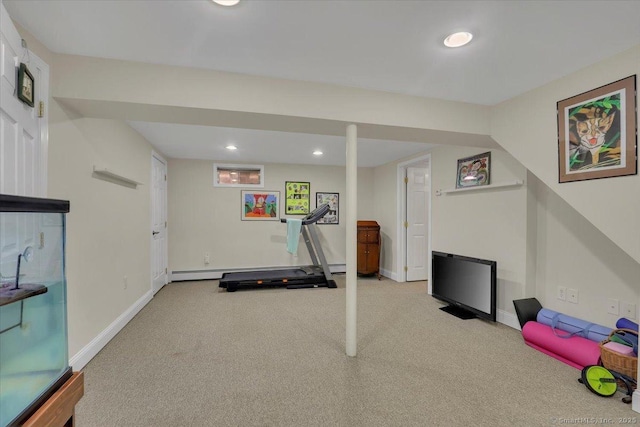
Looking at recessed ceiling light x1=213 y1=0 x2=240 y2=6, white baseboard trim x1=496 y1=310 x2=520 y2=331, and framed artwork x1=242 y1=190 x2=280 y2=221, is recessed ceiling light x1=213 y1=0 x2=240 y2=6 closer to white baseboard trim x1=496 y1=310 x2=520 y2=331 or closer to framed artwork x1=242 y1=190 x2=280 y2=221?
white baseboard trim x1=496 y1=310 x2=520 y2=331

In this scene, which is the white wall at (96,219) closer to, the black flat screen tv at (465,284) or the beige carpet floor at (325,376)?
the beige carpet floor at (325,376)

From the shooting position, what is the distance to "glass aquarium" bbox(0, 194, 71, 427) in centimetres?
85

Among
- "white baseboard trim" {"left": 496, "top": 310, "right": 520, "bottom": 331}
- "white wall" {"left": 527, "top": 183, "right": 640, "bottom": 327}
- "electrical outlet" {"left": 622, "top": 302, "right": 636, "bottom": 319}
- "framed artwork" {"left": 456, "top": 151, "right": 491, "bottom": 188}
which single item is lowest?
"white baseboard trim" {"left": 496, "top": 310, "right": 520, "bottom": 331}

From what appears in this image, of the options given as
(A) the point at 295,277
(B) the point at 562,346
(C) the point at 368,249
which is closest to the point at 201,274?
(A) the point at 295,277

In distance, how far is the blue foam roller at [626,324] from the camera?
2.11m

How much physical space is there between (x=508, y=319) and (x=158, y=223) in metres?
4.92

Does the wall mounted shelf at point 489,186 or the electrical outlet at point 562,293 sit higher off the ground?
the wall mounted shelf at point 489,186

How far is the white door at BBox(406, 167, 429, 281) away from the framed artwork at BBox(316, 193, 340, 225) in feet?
4.76

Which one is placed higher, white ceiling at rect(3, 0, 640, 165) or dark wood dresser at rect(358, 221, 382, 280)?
white ceiling at rect(3, 0, 640, 165)

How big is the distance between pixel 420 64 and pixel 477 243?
2455 millimetres

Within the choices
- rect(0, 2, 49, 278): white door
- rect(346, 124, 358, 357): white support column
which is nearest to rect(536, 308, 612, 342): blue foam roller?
Result: rect(346, 124, 358, 357): white support column

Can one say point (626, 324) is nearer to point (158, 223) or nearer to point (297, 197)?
point (297, 197)

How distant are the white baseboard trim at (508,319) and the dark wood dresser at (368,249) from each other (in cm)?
236

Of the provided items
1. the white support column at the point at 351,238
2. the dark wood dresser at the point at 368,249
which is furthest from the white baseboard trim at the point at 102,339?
the dark wood dresser at the point at 368,249
